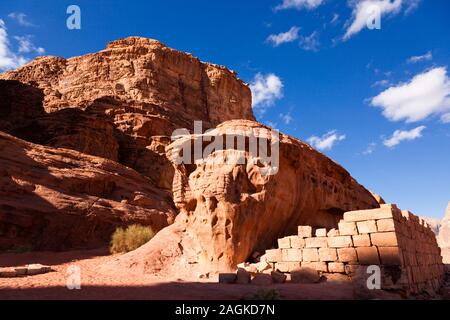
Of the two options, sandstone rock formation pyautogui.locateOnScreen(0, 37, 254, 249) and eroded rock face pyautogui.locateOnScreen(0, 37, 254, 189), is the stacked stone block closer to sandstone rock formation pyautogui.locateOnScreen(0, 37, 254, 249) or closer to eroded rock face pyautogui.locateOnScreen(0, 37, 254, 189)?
sandstone rock formation pyautogui.locateOnScreen(0, 37, 254, 249)

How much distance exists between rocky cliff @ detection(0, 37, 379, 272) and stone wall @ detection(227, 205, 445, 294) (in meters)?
1.28

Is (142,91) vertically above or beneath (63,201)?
above

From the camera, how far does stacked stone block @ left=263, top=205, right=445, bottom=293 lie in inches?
328

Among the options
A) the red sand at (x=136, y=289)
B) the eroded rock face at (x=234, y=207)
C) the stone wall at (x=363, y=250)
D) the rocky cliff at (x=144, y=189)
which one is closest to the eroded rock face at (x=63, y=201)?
the rocky cliff at (x=144, y=189)

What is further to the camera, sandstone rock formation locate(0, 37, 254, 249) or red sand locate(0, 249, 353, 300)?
sandstone rock formation locate(0, 37, 254, 249)

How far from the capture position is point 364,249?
8.73 meters

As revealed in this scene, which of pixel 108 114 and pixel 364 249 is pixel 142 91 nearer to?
pixel 108 114

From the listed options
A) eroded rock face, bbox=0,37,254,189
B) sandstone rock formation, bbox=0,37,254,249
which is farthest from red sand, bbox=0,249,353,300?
eroded rock face, bbox=0,37,254,189

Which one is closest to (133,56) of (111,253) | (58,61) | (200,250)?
(58,61)

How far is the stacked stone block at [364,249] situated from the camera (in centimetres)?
833

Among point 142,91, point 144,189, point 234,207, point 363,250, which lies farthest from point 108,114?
point 363,250

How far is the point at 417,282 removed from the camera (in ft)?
31.0

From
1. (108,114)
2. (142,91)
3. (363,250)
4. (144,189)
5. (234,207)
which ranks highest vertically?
(142,91)

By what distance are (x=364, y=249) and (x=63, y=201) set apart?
14.6m
